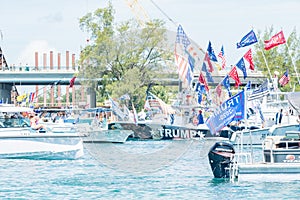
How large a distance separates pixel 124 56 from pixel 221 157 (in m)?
58.4

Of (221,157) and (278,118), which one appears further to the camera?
(278,118)

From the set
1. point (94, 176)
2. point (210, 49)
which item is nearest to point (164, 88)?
point (210, 49)

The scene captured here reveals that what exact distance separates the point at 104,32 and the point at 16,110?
44.6m

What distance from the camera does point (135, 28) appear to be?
92.2 meters

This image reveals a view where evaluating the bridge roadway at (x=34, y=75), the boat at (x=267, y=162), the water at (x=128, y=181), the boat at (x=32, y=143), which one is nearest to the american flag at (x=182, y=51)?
the water at (x=128, y=181)

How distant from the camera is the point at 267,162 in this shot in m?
33.3

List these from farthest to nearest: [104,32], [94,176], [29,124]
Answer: [104,32], [29,124], [94,176]

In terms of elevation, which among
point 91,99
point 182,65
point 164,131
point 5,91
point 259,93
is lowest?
point 164,131

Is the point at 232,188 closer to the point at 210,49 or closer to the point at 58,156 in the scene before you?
the point at 58,156

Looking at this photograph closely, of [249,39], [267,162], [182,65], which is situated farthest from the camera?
[182,65]

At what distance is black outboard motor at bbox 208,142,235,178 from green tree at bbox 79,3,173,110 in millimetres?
55403

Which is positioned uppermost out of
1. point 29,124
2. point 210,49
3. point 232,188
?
point 210,49

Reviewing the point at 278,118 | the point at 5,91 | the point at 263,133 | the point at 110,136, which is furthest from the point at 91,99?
the point at 263,133

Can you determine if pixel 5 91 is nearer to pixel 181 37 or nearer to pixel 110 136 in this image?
pixel 110 136
